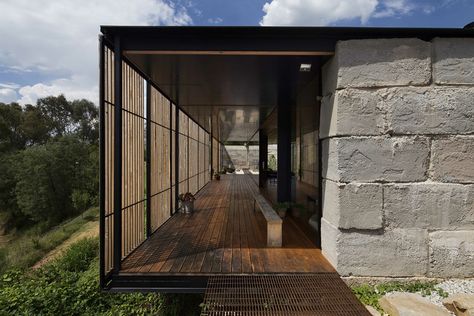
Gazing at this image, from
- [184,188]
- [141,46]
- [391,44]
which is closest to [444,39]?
[391,44]

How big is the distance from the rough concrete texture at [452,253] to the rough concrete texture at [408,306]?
50 cm

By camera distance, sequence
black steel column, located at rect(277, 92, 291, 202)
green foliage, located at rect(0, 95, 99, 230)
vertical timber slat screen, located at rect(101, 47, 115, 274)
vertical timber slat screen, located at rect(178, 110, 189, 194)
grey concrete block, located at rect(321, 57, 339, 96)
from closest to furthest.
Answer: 1. vertical timber slat screen, located at rect(101, 47, 115, 274)
2. grey concrete block, located at rect(321, 57, 339, 96)
3. black steel column, located at rect(277, 92, 291, 202)
4. vertical timber slat screen, located at rect(178, 110, 189, 194)
5. green foliage, located at rect(0, 95, 99, 230)

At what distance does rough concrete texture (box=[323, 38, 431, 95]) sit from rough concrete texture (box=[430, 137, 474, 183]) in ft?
2.46

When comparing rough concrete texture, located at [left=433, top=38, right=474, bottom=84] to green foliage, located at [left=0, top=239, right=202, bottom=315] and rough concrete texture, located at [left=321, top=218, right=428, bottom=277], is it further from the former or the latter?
green foliage, located at [left=0, top=239, right=202, bottom=315]

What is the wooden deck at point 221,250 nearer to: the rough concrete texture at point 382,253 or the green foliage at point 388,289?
the rough concrete texture at point 382,253

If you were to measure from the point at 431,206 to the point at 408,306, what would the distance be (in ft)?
3.81

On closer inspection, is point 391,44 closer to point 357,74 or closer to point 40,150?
point 357,74

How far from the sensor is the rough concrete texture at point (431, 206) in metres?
3.28

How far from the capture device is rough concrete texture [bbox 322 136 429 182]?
10.8 ft

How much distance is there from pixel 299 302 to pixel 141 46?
10.7ft

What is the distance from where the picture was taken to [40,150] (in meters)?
27.8

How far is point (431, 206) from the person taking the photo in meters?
3.29

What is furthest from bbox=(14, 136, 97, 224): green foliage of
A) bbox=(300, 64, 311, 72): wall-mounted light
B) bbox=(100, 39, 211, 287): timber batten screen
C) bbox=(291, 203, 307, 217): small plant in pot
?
bbox=(300, 64, 311, 72): wall-mounted light

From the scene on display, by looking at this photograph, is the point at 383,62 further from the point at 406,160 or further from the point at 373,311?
the point at 373,311
